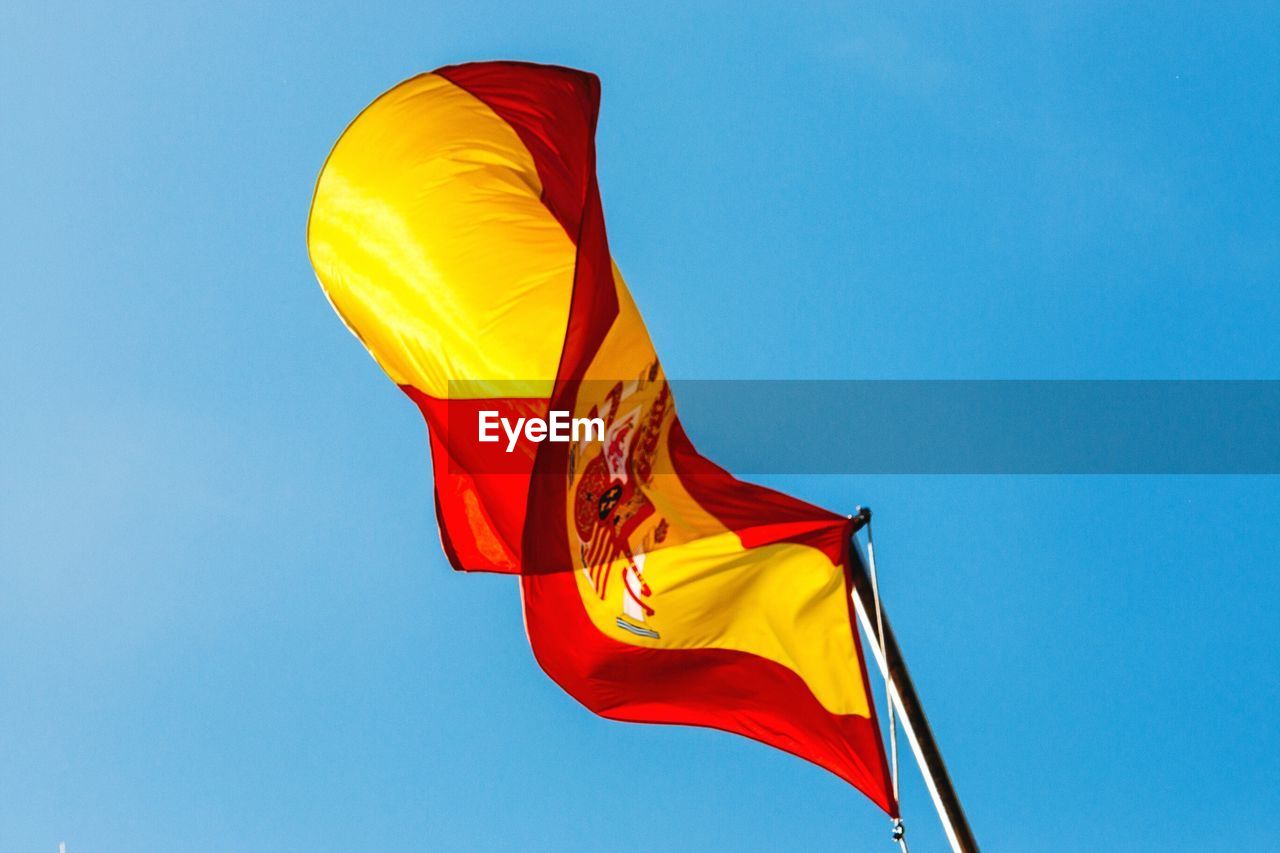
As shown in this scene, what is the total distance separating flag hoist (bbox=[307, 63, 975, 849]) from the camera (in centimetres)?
1325

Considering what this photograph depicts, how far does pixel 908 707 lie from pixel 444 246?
6.73m

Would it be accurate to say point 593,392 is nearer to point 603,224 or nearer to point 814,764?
point 603,224

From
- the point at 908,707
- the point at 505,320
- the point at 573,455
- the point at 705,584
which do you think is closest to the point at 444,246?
the point at 505,320

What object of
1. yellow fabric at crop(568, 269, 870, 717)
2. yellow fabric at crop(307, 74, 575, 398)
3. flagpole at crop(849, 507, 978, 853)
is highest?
yellow fabric at crop(307, 74, 575, 398)

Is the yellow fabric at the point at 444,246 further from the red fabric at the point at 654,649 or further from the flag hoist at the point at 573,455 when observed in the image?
the red fabric at the point at 654,649

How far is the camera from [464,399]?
1575 cm

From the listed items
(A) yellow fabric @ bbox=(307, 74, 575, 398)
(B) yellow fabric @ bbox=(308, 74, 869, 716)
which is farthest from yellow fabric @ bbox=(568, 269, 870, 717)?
(A) yellow fabric @ bbox=(307, 74, 575, 398)

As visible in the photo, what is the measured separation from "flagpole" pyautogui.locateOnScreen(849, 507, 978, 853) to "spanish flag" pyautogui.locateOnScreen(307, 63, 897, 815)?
258 millimetres

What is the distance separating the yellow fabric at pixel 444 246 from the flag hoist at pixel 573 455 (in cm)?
2

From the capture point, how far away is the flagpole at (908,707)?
11438 millimetres

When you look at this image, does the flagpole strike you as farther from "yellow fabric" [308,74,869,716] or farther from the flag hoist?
"yellow fabric" [308,74,869,716]

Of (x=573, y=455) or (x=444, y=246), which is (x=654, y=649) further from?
(x=444, y=246)

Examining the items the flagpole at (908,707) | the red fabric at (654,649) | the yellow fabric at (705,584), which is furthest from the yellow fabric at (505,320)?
the flagpole at (908,707)

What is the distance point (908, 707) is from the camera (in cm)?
1192
